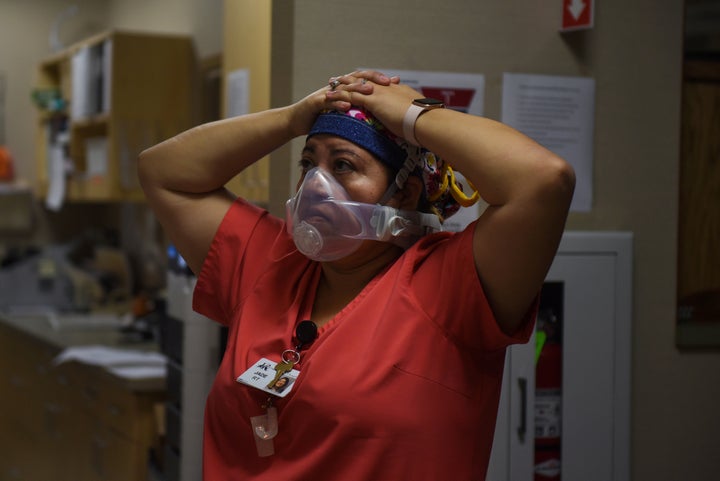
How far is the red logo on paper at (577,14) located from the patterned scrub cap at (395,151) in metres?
0.70

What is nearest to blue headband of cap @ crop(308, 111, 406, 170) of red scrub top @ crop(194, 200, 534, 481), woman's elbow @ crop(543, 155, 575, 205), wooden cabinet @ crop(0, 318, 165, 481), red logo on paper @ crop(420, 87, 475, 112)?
red scrub top @ crop(194, 200, 534, 481)

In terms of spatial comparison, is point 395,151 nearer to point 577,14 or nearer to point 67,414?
point 577,14

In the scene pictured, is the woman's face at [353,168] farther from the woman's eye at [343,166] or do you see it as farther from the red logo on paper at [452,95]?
the red logo on paper at [452,95]

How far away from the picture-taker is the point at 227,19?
2.85 meters

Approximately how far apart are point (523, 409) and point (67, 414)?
2646mm

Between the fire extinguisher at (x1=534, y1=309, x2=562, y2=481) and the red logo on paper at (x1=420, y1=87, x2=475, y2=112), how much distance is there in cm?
48

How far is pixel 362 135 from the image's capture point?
4.78 ft

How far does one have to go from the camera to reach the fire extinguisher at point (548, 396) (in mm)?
2127

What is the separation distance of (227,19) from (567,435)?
5.03ft

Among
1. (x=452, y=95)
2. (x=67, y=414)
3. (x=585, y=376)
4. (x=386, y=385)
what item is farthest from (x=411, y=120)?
(x=67, y=414)

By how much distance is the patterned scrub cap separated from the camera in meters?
1.46

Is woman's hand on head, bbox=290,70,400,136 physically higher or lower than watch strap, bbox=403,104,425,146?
higher

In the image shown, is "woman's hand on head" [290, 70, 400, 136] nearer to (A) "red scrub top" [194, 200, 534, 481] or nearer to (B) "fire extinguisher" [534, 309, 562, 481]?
(A) "red scrub top" [194, 200, 534, 481]

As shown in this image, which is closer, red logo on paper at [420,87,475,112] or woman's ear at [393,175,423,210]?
woman's ear at [393,175,423,210]
